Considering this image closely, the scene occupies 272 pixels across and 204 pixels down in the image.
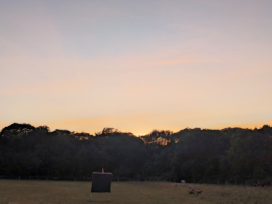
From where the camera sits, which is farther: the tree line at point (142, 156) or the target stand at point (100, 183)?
the tree line at point (142, 156)

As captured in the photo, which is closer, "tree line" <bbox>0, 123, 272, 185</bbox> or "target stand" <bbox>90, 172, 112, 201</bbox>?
"target stand" <bbox>90, 172, 112, 201</bbox>

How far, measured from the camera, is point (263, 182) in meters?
69.9

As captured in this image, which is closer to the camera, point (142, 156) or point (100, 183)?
point (100, 183)

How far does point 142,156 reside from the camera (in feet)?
376

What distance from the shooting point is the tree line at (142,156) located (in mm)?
79312

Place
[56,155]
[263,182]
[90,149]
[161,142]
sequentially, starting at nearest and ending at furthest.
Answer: [263,182], [56,155], [90,149], [161,142]

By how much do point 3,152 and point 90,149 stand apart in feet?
95.2

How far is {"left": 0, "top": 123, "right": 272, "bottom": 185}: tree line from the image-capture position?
79.3 metres

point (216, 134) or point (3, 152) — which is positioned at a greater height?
point (216, 134)

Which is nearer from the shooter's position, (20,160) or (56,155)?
(20,160)

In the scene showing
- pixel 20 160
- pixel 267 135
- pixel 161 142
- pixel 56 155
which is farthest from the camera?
pixel 161 142

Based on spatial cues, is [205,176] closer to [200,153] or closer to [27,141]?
[200,153]

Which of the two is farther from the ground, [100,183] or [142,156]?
[142,156]

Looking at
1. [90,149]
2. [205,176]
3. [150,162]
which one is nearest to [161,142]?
[150,162]
